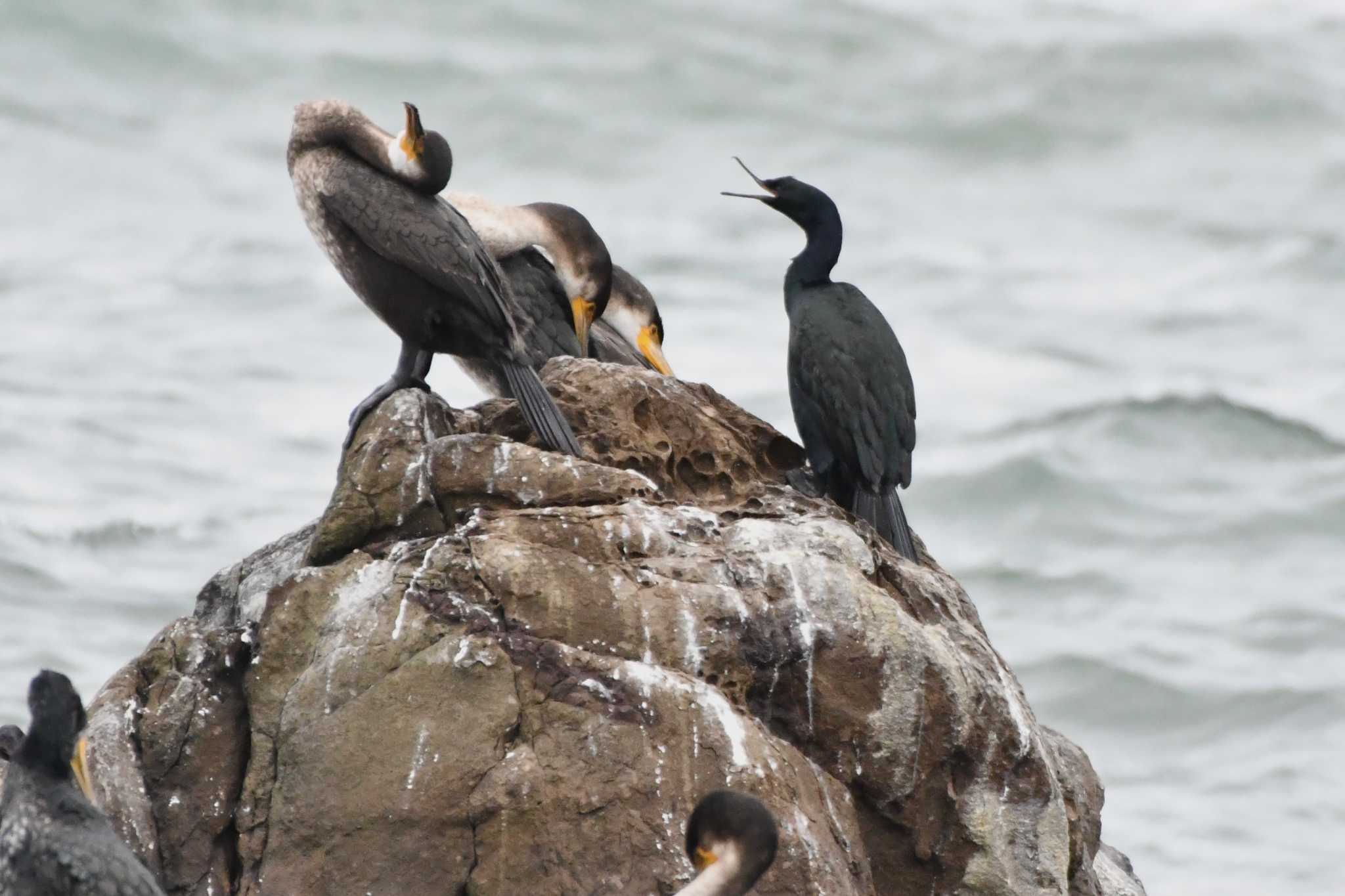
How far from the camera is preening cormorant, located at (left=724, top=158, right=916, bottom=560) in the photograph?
7.15 m

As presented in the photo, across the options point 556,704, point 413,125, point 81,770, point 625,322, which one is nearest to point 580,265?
point 625,322

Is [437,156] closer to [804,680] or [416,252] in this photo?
[416,252]

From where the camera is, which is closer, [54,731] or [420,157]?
[54,731]

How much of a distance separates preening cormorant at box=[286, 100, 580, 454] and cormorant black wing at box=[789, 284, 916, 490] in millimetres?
1085

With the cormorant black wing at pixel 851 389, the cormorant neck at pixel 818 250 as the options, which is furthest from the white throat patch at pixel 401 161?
the cormorant neck at pixel 818 250

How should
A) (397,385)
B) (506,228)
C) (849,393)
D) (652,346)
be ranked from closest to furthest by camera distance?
(397,385) < (849,393) < (506,228) < (652,346)

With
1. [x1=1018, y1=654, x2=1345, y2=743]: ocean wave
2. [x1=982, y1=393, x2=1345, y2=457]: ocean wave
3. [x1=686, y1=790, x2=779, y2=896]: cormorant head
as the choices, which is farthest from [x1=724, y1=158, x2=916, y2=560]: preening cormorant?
[x1=982, y1=393, x2=1345, y2=457]: ocean wave

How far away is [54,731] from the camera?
497 centimetres

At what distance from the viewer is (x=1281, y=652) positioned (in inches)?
643

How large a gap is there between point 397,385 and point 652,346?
2.36 m

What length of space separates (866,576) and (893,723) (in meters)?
0.48

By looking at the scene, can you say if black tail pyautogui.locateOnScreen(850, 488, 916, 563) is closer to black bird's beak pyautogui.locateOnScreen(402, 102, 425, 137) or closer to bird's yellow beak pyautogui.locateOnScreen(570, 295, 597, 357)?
bird's yellow beak pyautogui.locateOnScreen(570, 295, 597, 357)

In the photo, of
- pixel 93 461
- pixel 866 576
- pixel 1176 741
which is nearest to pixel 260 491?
pixel 93 461

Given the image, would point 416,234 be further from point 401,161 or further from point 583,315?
point 583,315
